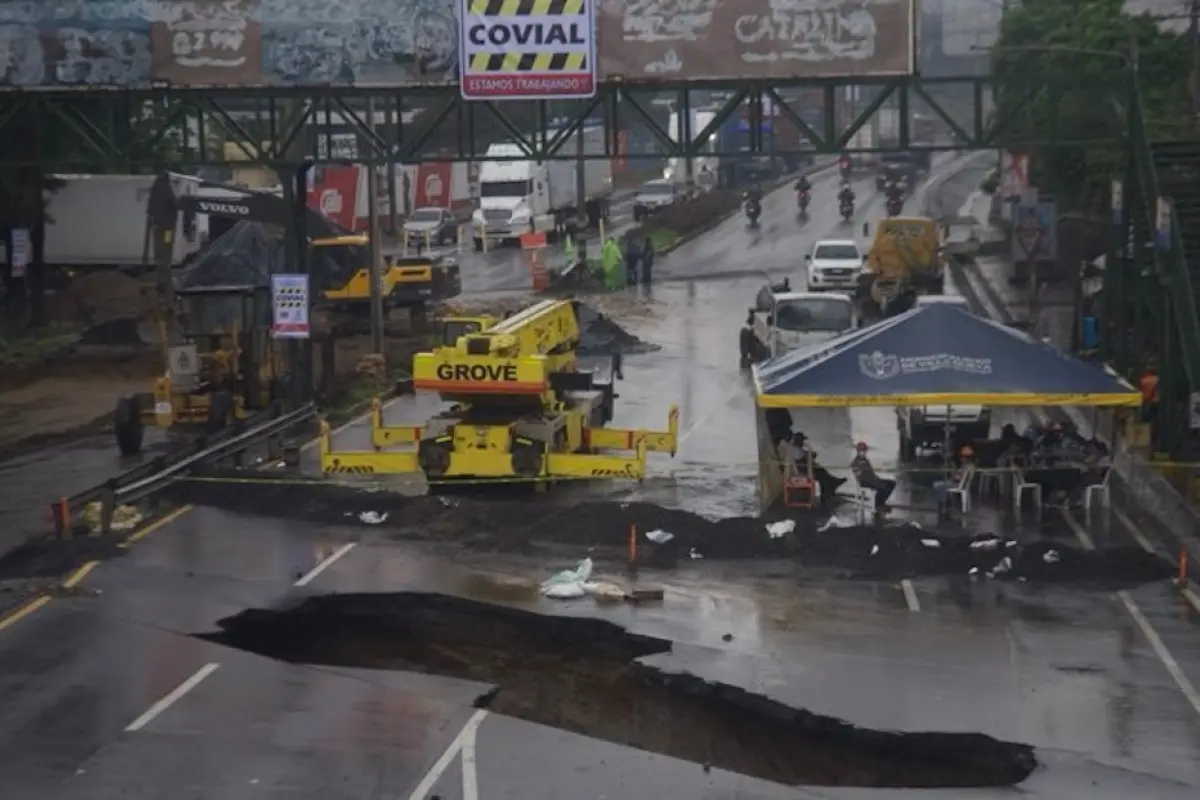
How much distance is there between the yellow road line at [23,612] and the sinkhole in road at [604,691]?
6.81ft

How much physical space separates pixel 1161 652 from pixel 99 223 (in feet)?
137

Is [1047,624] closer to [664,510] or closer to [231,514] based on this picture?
[664,510]

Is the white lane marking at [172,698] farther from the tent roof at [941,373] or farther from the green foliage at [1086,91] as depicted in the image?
the green foliage at [1086,91]

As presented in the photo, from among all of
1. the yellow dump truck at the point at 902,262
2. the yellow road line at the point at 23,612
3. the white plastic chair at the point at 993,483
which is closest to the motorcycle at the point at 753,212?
the yellow dump truck at the point at 902,262

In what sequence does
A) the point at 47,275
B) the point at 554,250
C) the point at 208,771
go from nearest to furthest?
the point at 208,771 < the point at 47,275 < the point at 554,250

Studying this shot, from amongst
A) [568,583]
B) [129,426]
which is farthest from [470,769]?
[129,426]

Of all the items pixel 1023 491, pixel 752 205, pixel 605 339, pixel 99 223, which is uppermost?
pixel 752 205

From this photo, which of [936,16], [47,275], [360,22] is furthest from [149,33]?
[936,16]

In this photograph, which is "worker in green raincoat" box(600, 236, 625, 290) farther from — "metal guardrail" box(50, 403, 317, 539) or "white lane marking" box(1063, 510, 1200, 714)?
"white lane marking" box(1063, 510, 1200, 714)

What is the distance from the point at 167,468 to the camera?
2689 centimetres

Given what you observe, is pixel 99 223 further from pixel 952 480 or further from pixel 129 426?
pixel 952 480

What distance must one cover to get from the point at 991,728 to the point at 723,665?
9.58ft

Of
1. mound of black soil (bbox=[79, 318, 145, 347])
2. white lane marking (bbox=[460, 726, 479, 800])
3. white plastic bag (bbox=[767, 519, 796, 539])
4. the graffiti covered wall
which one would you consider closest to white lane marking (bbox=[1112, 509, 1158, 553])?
white plastic bag (bbox=[767, 519, 796, 539])

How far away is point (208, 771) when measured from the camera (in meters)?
15.1
